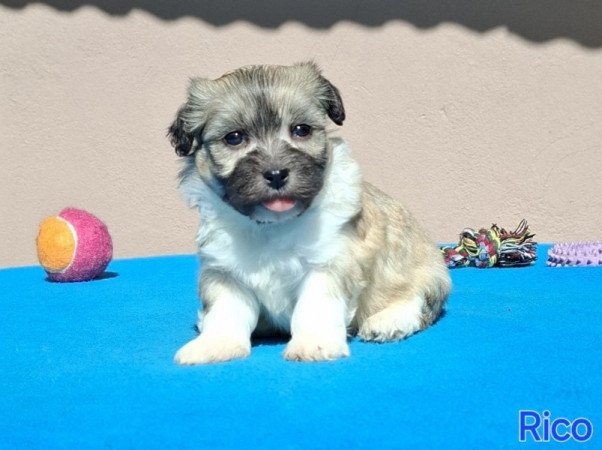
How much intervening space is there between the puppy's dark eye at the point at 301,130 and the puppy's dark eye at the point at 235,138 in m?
0.22

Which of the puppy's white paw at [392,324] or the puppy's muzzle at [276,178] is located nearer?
the puppy's muzzle at [276,178]

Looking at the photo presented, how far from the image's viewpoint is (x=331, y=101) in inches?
143

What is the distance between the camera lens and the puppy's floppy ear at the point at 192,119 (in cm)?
352

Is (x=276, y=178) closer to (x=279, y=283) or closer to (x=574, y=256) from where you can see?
(x=279, y=283)

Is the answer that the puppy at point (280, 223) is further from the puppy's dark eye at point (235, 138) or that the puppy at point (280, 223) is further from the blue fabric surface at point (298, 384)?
the blue fabric surface at point (298, 384)

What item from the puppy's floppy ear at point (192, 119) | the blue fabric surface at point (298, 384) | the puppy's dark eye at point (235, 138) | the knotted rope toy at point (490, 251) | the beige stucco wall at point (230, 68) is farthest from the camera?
the beige stucco wall at point (230, 68)

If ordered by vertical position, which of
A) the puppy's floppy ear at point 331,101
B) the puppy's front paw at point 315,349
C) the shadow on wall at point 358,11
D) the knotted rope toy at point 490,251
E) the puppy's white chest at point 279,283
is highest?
the shadow on wall at point 358,11

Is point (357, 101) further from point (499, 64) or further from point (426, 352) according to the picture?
point (426, 352)

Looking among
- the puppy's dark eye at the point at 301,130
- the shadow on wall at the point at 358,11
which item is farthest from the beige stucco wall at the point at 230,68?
the puppy's dark eye at the point at 301,130

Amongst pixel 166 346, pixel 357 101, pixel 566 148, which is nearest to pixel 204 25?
pixel 357 101

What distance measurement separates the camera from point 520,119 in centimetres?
761

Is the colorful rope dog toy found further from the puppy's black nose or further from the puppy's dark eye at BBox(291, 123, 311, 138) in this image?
the puppy's black nose

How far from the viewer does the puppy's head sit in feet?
10.6

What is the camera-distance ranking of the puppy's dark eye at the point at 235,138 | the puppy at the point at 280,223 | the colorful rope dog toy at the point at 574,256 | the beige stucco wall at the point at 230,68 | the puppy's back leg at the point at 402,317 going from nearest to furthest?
the puppy at the point at 280,223, the puppy's dark eye at the point at 235,138, the puppy's back leg at the point at 402,317, the colorful rope dog toy at the point at 574,256, the beige stucco wall at the point at 230,68
